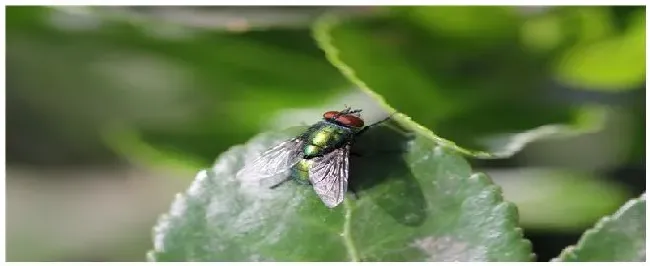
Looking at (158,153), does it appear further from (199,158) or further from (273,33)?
(273,33)

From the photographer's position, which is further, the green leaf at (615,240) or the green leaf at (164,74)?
Result: the green leaf at (164,74)

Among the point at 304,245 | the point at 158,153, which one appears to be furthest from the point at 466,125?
the point at 158,153

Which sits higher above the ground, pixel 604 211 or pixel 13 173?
pixel 13 173

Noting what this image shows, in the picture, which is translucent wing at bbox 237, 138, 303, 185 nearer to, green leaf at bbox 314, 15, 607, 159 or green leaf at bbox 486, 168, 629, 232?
green leaf at bbox 314, 15, 607, 159

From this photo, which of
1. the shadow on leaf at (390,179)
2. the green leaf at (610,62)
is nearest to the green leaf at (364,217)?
the shadow on leaf at (390,179)

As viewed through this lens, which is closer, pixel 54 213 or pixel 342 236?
pixel 342 236

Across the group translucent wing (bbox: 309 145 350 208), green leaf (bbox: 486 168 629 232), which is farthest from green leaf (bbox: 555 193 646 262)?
translucent wing (bbox: 309 145 350 208)

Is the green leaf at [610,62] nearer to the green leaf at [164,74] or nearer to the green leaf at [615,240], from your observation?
the green leaf at [615,240]

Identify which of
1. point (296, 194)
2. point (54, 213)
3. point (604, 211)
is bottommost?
point (604, 211)
